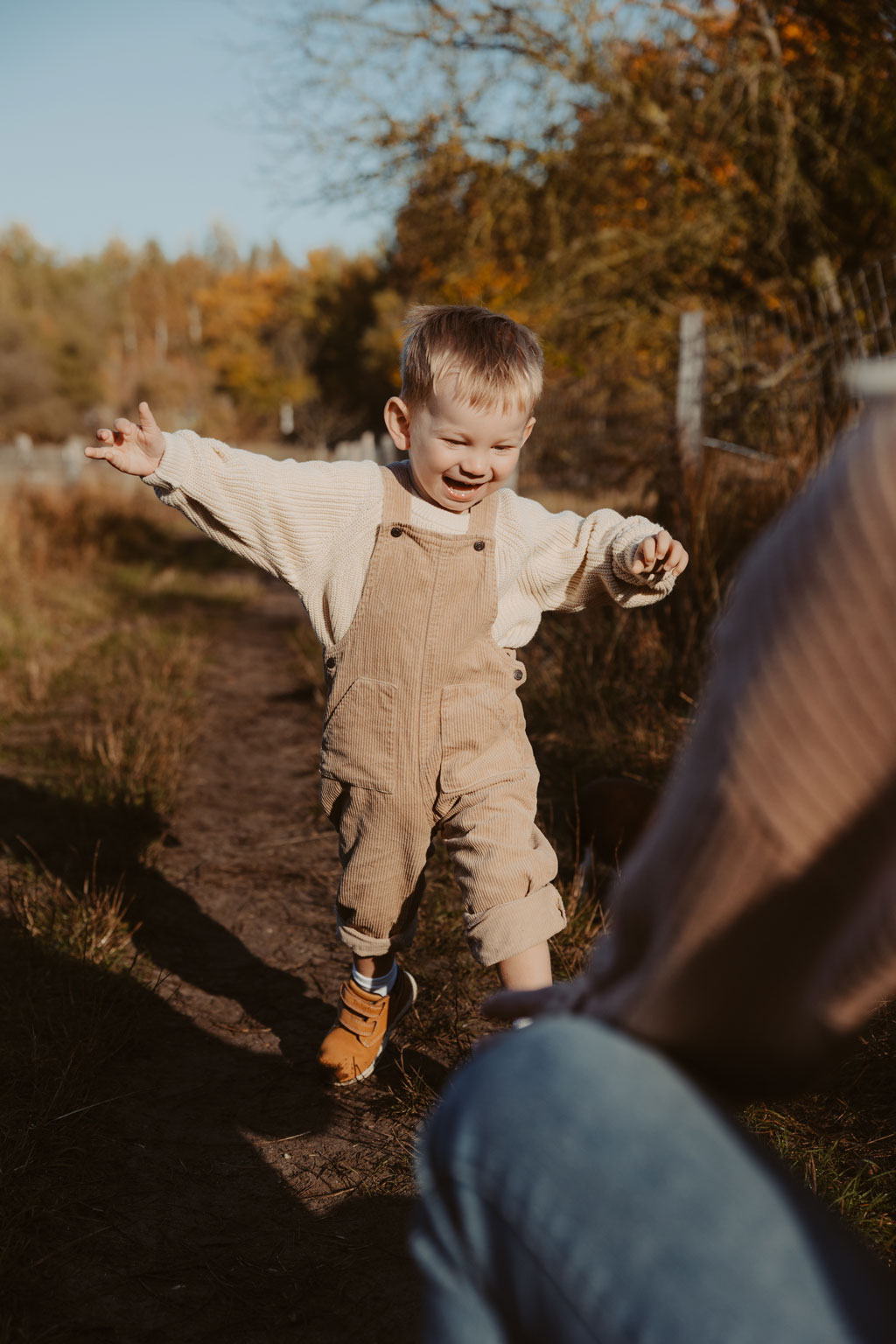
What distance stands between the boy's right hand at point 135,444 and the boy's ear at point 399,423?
441 mm

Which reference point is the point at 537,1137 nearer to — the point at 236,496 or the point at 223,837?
the point at 236,496

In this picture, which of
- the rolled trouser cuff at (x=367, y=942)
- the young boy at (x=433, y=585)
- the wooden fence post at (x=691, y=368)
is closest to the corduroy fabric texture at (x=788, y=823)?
the young boy at (x=433, y=585)

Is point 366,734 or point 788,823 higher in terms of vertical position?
point 788,823

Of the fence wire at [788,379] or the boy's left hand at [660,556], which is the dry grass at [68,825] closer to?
the boy's left hand at [660,556]

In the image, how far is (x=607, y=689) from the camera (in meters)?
4.16

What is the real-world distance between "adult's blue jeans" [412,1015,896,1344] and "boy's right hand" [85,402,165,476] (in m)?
1.49

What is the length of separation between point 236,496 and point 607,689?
237 centimetres

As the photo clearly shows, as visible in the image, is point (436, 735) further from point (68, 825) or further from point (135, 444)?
point (68, 825)

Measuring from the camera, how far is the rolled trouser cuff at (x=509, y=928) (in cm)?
195

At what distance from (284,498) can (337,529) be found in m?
0.12

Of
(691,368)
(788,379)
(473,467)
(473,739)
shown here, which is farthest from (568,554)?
(691,368)

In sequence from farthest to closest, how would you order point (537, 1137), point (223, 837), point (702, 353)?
point (702, 353) → point (223, 837) → point (537, 1137)

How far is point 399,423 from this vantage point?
81.9 inches

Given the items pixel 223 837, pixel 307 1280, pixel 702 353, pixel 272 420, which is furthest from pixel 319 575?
pixel 272 420
